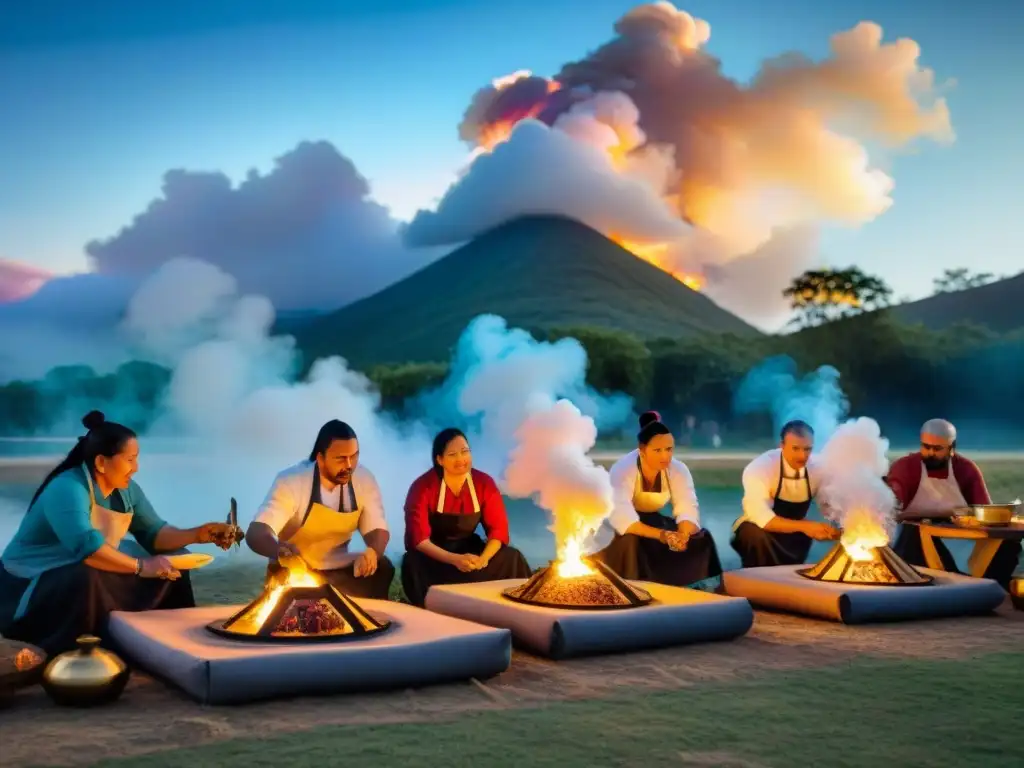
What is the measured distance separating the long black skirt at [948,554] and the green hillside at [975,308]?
3396 cm

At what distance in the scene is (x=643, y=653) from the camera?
576cm

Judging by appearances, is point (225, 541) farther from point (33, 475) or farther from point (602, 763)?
point (33, 475)

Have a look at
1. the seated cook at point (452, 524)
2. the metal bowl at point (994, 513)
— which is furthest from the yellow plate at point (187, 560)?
the metal bowl at point (994, 513)

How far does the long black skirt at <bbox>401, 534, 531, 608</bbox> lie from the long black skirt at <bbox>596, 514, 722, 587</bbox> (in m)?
0.90

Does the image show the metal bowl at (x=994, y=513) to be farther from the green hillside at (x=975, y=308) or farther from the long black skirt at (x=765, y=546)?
the green hillside at (x=975, y=308)

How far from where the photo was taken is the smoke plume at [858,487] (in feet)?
23.9

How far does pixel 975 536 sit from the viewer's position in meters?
7.71

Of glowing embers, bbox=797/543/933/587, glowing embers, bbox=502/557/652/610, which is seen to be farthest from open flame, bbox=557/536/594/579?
glowing embers, bbox=797/543/933/587

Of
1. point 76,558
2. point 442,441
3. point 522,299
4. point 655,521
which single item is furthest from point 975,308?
point 76,558

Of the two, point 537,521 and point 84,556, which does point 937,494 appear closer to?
point 84,556

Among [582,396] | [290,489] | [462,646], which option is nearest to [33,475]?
[582,396]

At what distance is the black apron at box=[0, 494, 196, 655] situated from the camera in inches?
209

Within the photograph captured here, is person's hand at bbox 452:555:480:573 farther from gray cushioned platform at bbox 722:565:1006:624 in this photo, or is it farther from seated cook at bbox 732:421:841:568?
seated cook at bbox 732:421:841:568

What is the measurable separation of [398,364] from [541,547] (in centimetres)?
2897
